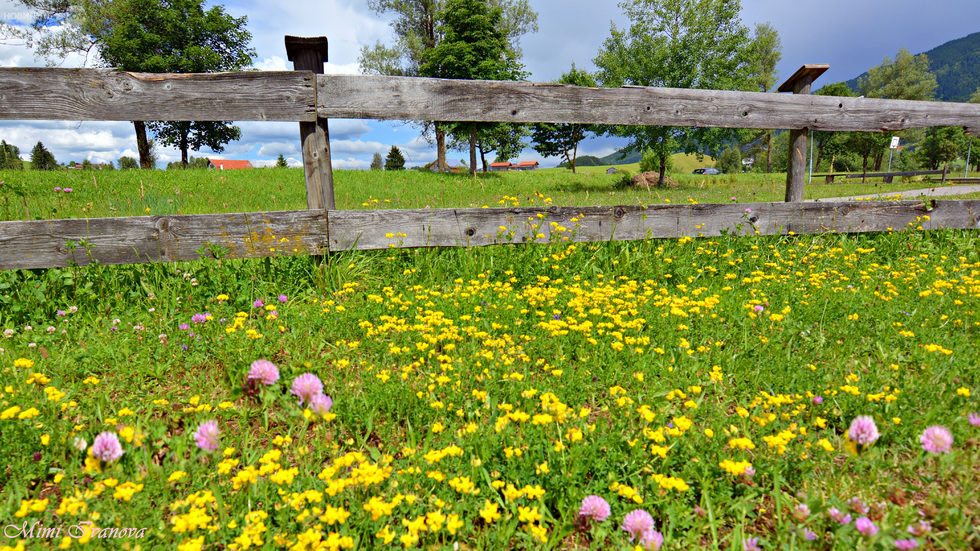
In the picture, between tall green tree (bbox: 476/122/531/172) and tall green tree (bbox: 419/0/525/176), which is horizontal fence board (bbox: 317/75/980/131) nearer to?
tall green tree (bbox: 419/0/525/176)

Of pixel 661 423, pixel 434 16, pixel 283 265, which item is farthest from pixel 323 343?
pixel 434 16

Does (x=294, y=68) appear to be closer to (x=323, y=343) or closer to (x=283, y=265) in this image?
(x=283, y=265)

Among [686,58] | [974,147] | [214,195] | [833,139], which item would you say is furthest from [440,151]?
[974,147]

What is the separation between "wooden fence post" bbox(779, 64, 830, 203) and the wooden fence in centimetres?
2

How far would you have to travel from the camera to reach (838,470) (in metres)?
2.12

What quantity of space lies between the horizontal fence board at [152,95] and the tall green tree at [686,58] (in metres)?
21.5

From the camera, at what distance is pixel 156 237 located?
392cm

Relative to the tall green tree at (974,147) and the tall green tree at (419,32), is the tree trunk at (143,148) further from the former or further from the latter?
the tall green tree at (974,147)

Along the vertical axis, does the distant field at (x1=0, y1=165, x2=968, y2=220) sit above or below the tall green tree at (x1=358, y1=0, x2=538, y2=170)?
below

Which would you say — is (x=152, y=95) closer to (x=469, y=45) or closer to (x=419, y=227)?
(x=419, y=227)

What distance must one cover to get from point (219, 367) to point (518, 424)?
1.96m

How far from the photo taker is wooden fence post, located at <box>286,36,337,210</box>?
13.2ft

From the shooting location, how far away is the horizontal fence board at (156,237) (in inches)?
146

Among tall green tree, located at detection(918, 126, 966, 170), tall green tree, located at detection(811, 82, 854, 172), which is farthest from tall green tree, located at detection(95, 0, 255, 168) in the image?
tall green tree, located at detection(918, 126, 966, 170)
